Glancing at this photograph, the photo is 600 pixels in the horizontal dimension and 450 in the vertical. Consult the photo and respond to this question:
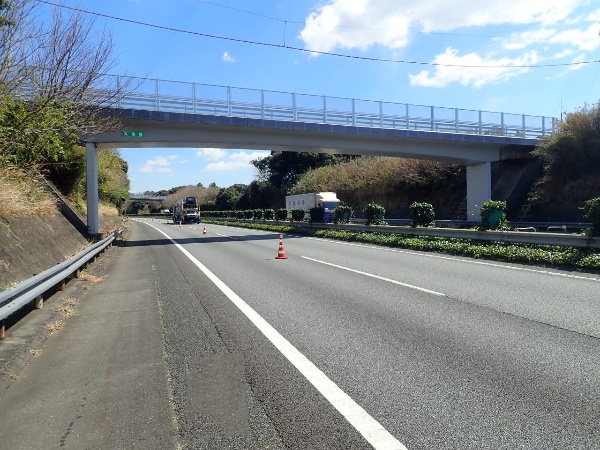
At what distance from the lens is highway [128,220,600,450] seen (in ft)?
12.2

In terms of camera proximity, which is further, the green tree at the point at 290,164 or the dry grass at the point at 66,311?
the green tree at the point at 290,164

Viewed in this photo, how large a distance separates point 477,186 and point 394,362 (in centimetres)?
3367

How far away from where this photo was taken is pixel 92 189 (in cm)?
2559

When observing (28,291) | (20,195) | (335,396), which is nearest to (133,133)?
(20,195)

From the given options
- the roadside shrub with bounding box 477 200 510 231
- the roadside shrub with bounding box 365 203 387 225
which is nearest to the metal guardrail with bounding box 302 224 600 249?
the roadside shrub with bounding box 477 200 510 231

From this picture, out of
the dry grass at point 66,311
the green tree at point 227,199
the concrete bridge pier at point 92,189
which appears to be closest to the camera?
the dry grass at point 66,311

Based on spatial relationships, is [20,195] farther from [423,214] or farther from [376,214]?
[376,214]

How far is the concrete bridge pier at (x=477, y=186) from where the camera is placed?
35531 millimetres

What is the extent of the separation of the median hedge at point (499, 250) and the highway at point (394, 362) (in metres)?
2.20

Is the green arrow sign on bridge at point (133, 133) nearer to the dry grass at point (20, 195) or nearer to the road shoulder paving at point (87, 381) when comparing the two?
the dry grass at point (20, 195)

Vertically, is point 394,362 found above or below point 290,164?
below

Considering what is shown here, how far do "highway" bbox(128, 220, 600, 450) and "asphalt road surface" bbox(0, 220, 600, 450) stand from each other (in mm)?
16

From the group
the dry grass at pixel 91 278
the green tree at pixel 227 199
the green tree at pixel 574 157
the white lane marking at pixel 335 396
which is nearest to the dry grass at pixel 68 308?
the dry grass at pixel 91 278

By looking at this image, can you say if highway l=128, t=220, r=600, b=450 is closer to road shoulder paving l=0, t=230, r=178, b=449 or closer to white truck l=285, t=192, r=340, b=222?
road shoulder paving l=0, t=230, r=178, b=449
